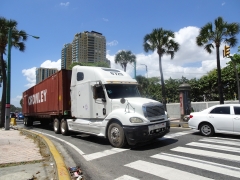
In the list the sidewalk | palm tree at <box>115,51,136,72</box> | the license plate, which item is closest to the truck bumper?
the license plate

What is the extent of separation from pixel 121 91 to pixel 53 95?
19.2 feet

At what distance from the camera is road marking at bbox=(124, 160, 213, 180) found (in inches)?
177

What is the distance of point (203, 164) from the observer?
17.6 feet

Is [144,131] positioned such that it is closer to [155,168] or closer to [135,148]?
[135,148]

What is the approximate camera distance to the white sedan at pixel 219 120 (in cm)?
882

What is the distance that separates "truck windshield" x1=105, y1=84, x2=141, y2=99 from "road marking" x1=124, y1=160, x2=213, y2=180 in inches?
124

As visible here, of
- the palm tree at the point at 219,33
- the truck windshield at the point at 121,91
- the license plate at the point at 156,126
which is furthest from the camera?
the palm tree at the point at 219,33

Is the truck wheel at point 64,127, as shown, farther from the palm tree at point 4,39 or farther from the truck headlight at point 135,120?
the palm tree at point 4,39

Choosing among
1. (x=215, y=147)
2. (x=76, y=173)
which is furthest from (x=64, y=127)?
(x=215, y=147)

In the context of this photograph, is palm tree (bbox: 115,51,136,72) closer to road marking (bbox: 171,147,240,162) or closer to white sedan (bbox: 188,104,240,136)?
white sedan (bbox: 188,104,240,136)

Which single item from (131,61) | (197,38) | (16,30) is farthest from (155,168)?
(131,61)

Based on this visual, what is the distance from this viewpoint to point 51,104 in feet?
43.1

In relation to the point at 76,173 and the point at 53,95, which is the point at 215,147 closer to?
the point at 76,173

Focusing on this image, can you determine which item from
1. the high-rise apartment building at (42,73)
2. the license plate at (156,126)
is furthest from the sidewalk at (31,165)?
the high-rise apartment building at (42,73)
